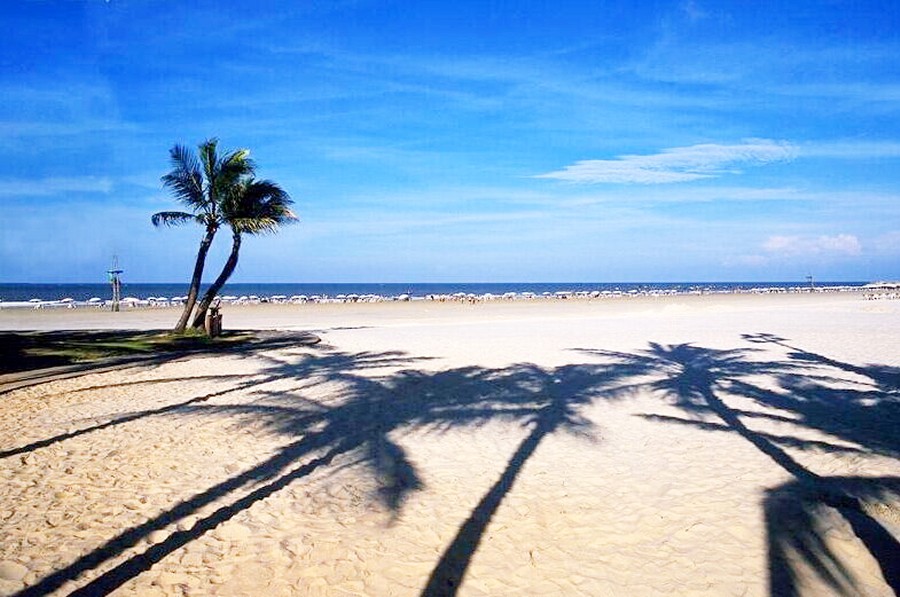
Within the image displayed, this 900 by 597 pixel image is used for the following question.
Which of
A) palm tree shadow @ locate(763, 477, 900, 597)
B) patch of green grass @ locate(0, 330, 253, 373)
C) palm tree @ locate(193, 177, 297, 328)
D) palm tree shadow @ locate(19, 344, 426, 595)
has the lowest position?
palm tree shadow @ locate(763, 477, 900, 597)

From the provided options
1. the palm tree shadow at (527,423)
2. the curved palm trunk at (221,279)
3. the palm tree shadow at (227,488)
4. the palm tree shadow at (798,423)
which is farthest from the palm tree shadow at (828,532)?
the curved palm trunk at (221,279)

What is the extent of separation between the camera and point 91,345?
704 inches

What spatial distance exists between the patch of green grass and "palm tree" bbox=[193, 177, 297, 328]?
1759mm

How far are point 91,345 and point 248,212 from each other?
631 cm

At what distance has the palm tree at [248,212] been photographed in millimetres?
21188

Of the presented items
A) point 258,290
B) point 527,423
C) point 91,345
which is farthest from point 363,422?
point 258,290

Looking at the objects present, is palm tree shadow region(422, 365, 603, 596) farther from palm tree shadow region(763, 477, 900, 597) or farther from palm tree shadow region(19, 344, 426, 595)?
palm tree shadow region(763, 477, 900, 597)

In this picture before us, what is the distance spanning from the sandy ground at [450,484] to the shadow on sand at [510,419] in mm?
38

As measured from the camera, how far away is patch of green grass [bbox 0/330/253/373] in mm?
14883

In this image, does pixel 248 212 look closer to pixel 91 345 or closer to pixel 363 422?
pixel 91 345

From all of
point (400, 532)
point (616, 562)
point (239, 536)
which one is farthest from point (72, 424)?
point (616, 562)

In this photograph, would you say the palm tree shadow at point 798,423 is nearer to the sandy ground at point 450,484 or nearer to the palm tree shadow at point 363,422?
the sandy ground at point 450,484

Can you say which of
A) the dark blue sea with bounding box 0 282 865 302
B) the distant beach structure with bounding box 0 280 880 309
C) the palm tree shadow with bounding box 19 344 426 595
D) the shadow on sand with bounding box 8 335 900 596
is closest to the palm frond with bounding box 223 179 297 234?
the shadow on sand with bounding box 8 335 900 596

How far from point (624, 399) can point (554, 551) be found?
276 inches
